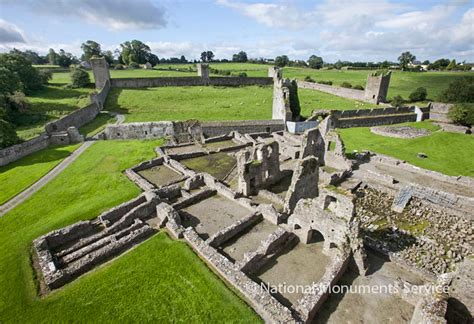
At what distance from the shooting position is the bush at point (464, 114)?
A: 1532 inches

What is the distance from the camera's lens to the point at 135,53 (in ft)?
334

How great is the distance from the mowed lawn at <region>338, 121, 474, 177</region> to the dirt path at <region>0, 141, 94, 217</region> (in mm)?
31915

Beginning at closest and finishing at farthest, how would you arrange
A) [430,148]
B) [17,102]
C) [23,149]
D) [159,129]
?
[23,149]
[430,148]
[159,129]
[17,102]

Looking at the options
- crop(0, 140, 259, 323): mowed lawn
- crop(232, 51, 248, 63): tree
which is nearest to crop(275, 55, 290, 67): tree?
crop(232, 51, 248, 63): tree

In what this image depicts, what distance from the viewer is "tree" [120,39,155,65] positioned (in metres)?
99.9

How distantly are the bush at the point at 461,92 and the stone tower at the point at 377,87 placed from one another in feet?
37.2

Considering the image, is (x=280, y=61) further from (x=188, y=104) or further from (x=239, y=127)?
(x=239, y=127)

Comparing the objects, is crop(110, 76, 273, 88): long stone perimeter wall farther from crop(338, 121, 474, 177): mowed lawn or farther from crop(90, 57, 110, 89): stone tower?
crop(338, 121, 474, 177): mowed lawn

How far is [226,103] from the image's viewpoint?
52.8 metres

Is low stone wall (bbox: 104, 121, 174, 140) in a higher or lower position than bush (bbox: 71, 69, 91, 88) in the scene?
lower

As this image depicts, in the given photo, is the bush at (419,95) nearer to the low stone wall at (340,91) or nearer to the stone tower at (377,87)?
the stone tower at (377,87)

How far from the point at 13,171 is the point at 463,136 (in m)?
55.6

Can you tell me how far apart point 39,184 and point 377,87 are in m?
60.9

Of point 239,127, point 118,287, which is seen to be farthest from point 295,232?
point 239,127
